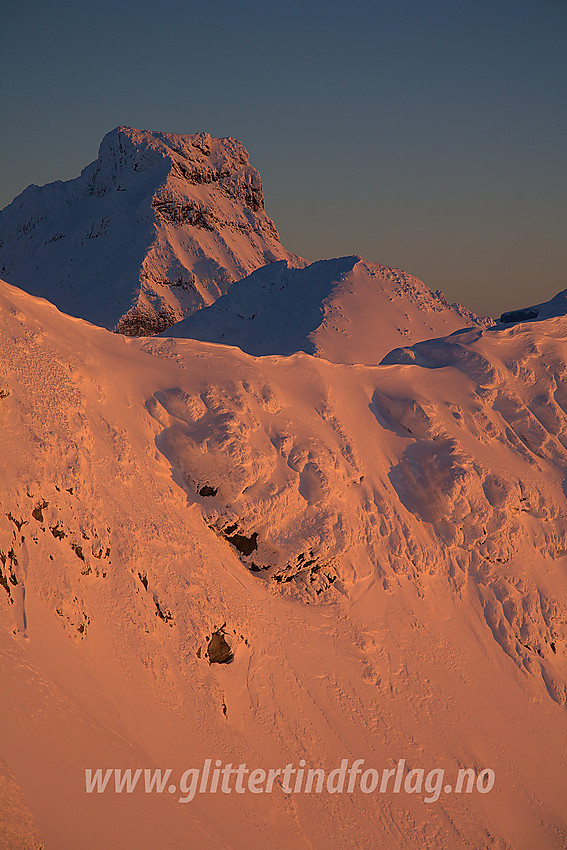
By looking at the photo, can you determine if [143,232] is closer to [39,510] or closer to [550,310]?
[550,310]

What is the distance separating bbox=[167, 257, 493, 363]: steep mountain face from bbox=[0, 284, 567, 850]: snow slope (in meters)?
13.4

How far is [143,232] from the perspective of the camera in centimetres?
11450

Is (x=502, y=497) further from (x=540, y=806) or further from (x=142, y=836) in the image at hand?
→ (x=142, y=836)

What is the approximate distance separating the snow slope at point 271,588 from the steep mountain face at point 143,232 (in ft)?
265

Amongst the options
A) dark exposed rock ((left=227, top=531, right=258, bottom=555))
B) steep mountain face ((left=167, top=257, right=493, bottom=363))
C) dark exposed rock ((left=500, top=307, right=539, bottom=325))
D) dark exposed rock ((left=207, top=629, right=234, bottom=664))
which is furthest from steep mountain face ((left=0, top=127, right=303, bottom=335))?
dark exposed rock ((left=207, top=629, right=234, bottom=664))

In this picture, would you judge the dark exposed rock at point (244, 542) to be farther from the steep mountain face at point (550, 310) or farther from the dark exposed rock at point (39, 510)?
the steep mountain face at point (550, 310)

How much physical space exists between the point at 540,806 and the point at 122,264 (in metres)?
104

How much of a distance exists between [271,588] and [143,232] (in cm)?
10536

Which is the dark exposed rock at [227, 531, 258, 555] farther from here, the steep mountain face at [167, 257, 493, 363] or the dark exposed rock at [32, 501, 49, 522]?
the steep mountain face at [167, 257, 493, 363]

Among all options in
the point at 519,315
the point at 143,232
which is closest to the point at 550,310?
the point at 519,315

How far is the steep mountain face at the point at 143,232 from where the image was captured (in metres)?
105

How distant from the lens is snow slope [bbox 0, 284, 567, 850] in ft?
39.7

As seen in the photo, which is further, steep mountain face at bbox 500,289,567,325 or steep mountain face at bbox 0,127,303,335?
steep mountain face at bbox 0,127,303,335

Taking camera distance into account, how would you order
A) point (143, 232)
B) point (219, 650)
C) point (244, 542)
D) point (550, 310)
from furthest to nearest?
point (143, 232) < point (550, 310) < point (244, 542) < point (219, 650)
